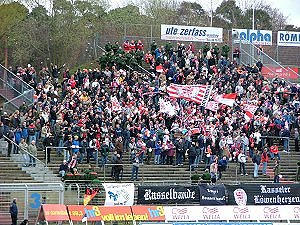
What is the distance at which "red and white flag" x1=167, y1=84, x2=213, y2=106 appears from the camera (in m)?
52.8

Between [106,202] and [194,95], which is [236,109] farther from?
[106,202]

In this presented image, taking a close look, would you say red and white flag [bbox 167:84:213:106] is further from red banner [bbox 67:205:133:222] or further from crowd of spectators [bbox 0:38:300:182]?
red banner [bbox 67:205:133:222]

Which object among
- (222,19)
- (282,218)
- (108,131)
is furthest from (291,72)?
(222,19)

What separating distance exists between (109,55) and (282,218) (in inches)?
844

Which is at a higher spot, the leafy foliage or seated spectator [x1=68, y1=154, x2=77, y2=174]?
the leafy foliage

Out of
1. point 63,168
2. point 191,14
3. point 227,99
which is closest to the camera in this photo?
point 63,168

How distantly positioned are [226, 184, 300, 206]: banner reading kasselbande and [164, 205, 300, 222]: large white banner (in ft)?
8.03

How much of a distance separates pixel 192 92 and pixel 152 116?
3.83 metres

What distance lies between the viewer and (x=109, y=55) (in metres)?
56.2

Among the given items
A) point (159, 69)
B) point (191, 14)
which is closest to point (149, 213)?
point (159, 69)

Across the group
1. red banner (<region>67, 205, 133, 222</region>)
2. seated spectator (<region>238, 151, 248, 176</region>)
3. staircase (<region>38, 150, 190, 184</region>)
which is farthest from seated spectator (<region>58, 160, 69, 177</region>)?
seated spectator (<region>238, 151, 248, 176</region>)

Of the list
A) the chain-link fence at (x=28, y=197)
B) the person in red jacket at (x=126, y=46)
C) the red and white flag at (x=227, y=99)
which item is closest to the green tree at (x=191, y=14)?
the person in red jacket at (x=126, y=46)

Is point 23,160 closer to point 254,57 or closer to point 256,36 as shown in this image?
point 254,57

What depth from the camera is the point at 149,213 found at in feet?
120
